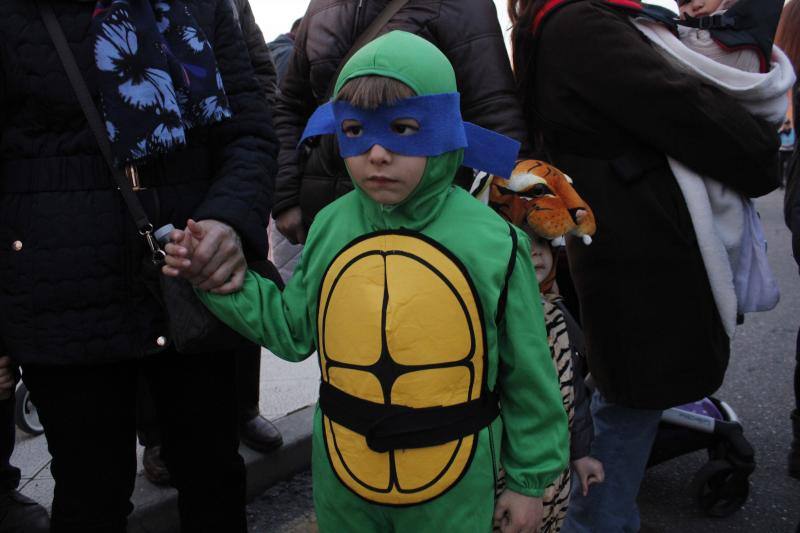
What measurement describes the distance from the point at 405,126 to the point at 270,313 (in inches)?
18.3

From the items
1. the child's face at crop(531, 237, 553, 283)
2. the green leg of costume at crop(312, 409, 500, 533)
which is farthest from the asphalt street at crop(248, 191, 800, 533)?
the green leg of costume at crop(312, 409, 500, 533)

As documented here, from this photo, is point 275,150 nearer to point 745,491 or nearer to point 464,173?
point 464,173

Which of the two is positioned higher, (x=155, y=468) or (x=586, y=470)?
(x=586, y=470)

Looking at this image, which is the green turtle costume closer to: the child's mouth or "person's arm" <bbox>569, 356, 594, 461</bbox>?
the child's mouth

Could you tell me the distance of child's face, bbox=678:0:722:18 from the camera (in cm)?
205

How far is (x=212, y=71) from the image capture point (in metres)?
1.54

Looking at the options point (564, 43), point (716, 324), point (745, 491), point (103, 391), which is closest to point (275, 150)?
point (103, 391)

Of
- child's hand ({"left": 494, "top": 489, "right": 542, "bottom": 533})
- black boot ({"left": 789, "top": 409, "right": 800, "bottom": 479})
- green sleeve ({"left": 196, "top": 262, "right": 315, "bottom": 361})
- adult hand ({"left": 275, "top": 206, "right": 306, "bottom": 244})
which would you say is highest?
adult hand ({"left": 275, "top": 206, "right": 306, "bottom": 244})

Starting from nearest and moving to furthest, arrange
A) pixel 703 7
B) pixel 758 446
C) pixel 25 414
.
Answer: pixel 703 7 → pixel 25 414 → pixel 758 446

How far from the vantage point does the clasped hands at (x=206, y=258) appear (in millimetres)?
1336

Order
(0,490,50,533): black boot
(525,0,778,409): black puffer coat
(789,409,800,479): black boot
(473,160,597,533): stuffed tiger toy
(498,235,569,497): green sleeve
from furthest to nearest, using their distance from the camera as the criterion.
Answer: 1. (789,409,800,479): black boot
2. (0,490,50,533): black boot
3. (525,0,778,409): black puffer coat
4. (473,160,597,533): stuffed tiger toy
5. (498,235,569,497): green sleeve

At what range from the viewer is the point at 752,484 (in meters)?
2.96

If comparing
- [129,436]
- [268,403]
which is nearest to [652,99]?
[129,436]

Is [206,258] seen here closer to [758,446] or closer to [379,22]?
[379,22]
